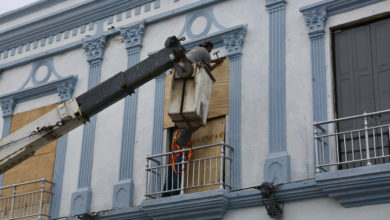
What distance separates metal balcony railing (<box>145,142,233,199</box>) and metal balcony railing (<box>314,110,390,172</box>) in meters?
1.78

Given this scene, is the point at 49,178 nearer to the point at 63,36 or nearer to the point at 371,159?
the point at 63,36

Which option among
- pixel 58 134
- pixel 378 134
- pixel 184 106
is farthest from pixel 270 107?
pixel 58 134

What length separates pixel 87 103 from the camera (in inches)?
424

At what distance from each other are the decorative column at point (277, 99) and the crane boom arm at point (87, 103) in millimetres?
3046

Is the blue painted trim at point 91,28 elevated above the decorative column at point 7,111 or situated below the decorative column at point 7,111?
above

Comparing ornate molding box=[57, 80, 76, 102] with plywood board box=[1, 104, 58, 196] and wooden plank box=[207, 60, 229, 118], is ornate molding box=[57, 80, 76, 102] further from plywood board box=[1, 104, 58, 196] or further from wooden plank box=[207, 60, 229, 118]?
wooden plank box=[207, 60, 229, 118]

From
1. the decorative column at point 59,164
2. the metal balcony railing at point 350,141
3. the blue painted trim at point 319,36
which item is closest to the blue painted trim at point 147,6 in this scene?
the decorative column at point 59,164

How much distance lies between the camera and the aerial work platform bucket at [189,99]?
1048 centimetres

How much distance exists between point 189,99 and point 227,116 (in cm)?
337

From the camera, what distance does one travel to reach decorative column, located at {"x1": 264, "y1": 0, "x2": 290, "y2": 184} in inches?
499

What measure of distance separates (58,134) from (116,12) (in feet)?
19.7

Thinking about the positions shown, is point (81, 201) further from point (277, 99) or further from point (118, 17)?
point (277, 99)

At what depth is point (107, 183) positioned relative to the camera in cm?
1483

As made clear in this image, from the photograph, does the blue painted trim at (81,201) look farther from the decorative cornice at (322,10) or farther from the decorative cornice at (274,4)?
the decorative cornice at (322,10)
